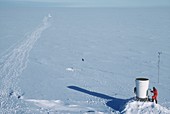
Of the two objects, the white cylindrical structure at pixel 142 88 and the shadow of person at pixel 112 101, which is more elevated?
the white cylindrical structure at pixel 142 88

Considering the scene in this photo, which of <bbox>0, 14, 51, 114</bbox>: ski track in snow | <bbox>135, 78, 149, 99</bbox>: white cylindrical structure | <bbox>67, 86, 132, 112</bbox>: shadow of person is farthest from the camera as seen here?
<bbox>0, 14, 51, 114</bbox>: ski track in snow

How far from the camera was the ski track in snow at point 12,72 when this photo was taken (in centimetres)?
1074

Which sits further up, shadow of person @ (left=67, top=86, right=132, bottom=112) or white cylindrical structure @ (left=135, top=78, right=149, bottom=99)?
white cylindrical structure @ (left=135, top=78, right=149, bottom=99)

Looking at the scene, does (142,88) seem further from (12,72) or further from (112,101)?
(12,72)

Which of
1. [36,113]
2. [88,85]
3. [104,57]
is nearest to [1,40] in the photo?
[104,57]

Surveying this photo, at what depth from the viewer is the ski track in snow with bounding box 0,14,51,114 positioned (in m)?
10.7

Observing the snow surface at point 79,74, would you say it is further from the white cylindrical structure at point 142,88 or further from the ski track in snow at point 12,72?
the white cylindrical structure at point 142,88

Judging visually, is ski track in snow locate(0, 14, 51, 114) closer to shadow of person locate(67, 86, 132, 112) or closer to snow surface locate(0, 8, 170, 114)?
snow surface locate(0, 8, 170, 114)

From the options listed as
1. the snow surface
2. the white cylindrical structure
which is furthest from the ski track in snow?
the white cylindrical structure

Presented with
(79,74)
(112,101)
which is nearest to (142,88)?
(112,101)

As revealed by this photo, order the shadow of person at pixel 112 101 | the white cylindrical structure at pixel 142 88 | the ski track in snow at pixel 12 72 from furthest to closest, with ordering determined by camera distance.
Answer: the ski track in snow at pixel 12 72 < the shadow of person at pixel 112 101 < the white cylindrical structure at pixel 142 88

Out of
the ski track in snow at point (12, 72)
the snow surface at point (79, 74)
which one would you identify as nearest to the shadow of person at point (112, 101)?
the snow surface at point (79, 74)

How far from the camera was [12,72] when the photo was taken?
15.6 meters

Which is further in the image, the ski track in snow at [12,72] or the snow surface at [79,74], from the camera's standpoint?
the ski track in snow at [12,72]
